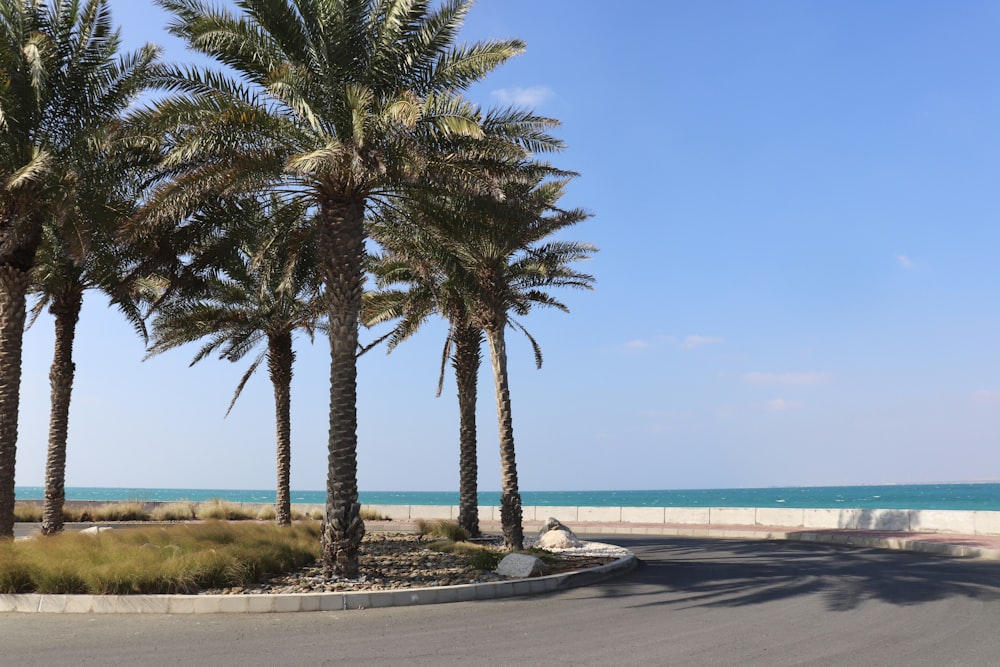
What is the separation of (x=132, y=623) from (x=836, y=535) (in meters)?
20.9

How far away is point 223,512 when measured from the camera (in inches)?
1319

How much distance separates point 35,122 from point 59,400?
8.02 metres

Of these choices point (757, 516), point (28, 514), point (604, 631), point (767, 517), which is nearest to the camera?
point (604, 631)

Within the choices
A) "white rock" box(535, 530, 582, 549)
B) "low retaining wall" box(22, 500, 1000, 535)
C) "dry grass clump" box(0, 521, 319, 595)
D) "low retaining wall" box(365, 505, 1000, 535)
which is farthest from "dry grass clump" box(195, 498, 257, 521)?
"dry grass clump" box(0, 521, 319, 595)

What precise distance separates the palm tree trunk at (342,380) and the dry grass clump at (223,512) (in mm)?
20917

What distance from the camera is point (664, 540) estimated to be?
2527 centimetres

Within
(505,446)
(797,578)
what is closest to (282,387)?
(505,446)

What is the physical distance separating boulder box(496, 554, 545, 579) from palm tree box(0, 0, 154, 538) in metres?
9.68

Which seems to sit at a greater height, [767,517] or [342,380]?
[342,380]

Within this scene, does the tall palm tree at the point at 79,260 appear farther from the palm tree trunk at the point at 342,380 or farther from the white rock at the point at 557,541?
the white rock at the point at 557,541

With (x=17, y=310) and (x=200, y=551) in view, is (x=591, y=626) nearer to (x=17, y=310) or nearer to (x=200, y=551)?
(x=200, y=551)

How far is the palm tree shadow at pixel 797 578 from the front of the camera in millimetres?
12258

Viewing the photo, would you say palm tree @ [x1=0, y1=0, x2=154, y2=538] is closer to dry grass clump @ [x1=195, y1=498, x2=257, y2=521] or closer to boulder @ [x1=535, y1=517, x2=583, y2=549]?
boulder @ [x1=535, y1=517, x2=583, y2=549]

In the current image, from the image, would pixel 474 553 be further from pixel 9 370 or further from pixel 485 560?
pixel 9 370
